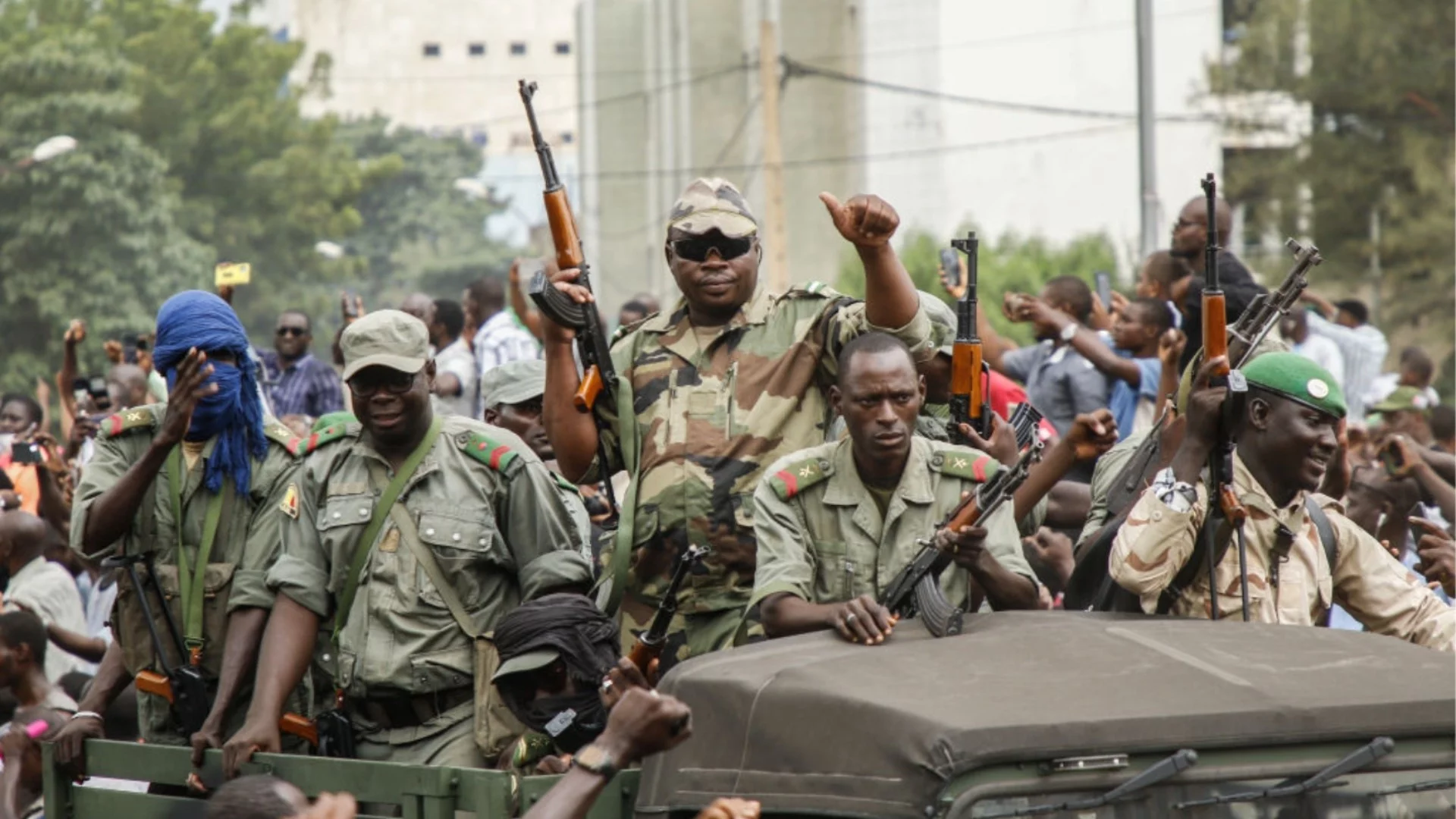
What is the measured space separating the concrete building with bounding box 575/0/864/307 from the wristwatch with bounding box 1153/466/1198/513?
26.6 m

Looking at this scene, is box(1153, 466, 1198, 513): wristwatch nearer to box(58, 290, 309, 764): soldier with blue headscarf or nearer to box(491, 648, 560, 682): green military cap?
box(491, 648, 560, 682): green military cap

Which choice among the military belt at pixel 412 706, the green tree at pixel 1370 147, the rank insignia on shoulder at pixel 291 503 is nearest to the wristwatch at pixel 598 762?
the military belt at pixel 412 706

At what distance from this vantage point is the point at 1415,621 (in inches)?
212

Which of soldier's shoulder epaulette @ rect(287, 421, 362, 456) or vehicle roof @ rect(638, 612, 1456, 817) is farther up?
soldier's shoulder epaulette @ rect(287, 421, 362, 456)

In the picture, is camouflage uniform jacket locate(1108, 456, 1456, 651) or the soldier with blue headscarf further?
the soldier with blue headscarf

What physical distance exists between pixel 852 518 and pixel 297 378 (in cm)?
713

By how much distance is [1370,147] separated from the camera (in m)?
27.5

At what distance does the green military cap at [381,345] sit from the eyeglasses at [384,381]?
0.09 ft

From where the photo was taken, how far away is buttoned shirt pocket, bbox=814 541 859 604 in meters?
5.17

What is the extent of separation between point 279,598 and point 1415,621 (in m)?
2.92

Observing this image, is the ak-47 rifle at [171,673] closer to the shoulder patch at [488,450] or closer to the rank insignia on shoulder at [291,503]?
the rank insignia on shoulder at [291,503]

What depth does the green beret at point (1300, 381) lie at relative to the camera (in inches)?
204

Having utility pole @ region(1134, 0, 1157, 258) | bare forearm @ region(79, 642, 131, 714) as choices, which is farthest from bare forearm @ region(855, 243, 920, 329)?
utility pole @ region(1134, 0, 1157, 258)

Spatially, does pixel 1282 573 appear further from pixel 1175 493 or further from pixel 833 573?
pixel 833 573
